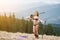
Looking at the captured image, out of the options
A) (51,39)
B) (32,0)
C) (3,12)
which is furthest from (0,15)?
(51,39)

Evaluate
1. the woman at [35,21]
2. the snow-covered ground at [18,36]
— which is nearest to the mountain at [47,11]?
the woman at [35,21]

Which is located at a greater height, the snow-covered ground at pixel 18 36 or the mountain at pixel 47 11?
the mountain at pixel 47 11

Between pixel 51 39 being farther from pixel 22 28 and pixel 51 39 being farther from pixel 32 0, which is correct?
pixel 32 0

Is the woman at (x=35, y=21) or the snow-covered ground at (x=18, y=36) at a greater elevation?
the woman at (x=35, y=21)

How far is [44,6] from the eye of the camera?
297cm

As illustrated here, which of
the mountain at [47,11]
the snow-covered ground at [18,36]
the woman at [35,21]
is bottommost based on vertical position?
the snow-covered ground at [18,36]

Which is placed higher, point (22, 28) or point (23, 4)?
point (23, 4)

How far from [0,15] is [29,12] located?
1.47ft

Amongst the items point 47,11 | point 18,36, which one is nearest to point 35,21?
point 47,11

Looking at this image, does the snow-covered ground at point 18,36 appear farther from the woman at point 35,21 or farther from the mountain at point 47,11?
the mountain at point 47,11

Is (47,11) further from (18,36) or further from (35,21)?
(18,36)

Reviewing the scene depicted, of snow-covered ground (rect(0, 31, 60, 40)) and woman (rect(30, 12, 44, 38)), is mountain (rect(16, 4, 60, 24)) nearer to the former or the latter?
woman (rect(30, 12, 44, 38))

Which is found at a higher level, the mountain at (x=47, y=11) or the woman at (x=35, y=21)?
the mountain at (x=47, y=11)

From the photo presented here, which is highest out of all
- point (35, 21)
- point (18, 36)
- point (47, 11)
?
point (47, 11)
